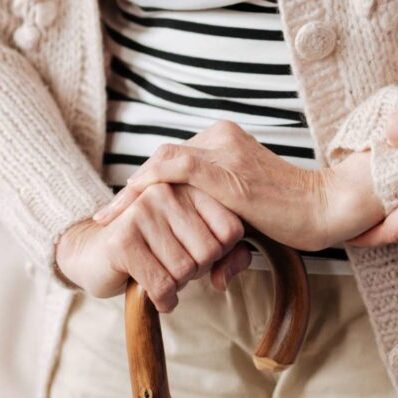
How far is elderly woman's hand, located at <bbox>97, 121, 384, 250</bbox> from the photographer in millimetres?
671

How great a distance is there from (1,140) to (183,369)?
0.29 meters

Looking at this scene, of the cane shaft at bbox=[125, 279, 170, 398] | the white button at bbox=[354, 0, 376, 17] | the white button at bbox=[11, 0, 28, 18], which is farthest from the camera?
the white button at bbox=[11, 0, 28, 18]

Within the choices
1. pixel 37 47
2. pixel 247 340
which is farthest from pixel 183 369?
pixel 37 47

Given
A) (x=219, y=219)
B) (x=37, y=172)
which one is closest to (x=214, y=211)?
(x=219, y=219)

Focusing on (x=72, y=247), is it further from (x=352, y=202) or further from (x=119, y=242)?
(x=352, y=202)

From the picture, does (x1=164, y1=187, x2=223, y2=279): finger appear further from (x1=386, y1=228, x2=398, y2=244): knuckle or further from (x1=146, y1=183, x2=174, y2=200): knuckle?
(x1=386, y1=228, x2=398, y2=244): knuckle

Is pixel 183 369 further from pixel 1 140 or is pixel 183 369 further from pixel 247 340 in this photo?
pixel 1 140

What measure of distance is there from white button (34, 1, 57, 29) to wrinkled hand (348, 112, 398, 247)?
36 centimetres

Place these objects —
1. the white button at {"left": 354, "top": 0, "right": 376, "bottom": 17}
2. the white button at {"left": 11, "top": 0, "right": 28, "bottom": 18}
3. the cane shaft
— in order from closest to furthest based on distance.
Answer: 1. the cane shaft
2. the white button at {"left": 354, "top": 0, "right": 376, "bottom": 17}
3. the white button at {"left": 11, "top": 0, "right": 28, "bottom": 18}

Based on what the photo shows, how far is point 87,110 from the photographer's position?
0.87 metres

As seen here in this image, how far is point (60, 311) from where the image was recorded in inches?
35.8

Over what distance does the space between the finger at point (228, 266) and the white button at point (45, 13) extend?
323mm

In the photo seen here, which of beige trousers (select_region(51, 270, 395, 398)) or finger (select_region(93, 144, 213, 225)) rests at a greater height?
finger (select_region(93, 144, 213, 225))

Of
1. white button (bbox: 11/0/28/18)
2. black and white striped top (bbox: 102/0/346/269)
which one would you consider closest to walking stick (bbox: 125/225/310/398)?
black and white striped top (bbox: 102/0/346/269)
